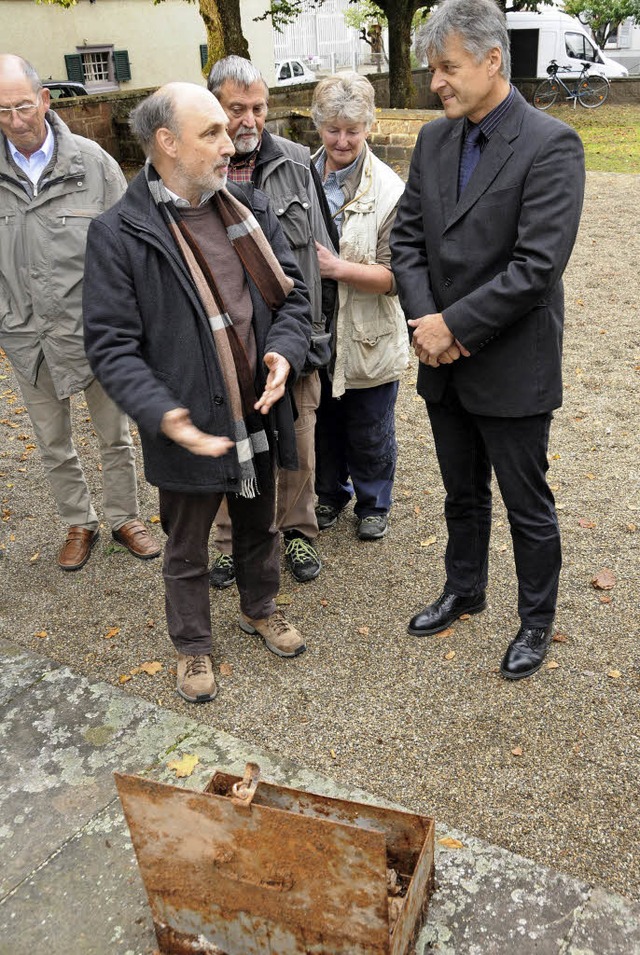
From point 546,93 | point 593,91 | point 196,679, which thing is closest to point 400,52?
point 546,93

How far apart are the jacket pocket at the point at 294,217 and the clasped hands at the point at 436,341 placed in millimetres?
778

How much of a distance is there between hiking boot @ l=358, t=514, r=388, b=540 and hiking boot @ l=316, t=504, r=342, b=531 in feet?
0.58

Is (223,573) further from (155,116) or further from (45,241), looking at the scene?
(155,116)

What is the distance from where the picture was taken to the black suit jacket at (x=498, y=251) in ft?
9.75

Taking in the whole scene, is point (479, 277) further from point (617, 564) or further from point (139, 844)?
point (139, 844)

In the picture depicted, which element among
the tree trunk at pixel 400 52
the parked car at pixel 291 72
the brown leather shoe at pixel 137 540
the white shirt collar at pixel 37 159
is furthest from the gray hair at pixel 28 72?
the parked car at pixel 291 72

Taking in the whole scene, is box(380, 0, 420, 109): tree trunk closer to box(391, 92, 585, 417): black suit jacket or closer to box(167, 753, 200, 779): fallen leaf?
box(391, 92, 585, 417): black suit jacket

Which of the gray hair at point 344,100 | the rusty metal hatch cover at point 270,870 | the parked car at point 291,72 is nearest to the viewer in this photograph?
the rusty metal hatch cover at point 270,870

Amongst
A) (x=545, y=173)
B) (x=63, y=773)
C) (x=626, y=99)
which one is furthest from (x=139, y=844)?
(x=626, y=99)

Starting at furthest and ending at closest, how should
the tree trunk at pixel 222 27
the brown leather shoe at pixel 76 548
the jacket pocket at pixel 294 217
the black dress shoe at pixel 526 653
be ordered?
1. the tree trunk at pixel 222 27
2. the brown leather shoe at pixel 76 548
3. the jacket pocket at pixel 294 217
4. the black dress shoe at pixel 526 653

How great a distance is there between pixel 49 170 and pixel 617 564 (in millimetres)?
3193

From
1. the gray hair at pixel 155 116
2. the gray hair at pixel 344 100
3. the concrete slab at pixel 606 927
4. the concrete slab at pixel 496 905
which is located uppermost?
the gray hair at pixel 155 116

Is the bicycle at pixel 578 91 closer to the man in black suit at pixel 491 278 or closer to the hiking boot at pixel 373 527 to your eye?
the hiking boot at pixel 373 527

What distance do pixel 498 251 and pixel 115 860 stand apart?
7.74 ft
